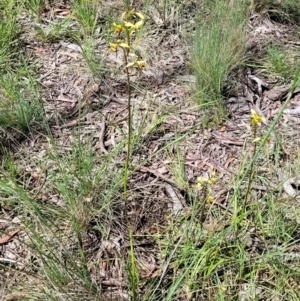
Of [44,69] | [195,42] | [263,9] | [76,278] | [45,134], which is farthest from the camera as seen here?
[263,9]

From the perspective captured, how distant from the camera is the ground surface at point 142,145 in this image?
1.90 m

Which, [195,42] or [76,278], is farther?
[195,42]

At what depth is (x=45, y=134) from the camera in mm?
2312

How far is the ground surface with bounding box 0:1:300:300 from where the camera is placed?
6.24 feet

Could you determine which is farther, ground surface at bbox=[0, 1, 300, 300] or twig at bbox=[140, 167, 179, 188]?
twig at bbox=[140, 167, 179, 188]

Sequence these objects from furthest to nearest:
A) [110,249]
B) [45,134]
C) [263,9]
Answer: [263,9], [45,134], [110,249]

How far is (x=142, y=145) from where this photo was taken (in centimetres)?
225

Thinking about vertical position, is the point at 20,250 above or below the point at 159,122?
below

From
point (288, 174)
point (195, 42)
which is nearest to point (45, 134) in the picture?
point (195, 42)

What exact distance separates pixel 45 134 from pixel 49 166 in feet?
0.64

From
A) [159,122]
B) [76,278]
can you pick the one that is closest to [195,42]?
[159,122]

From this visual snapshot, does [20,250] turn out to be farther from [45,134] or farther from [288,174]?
[288,174]

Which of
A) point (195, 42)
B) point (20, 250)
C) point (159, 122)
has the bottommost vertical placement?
point (20, 250)

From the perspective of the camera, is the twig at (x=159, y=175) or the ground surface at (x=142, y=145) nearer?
the ground surface at (x=142, y=145)
